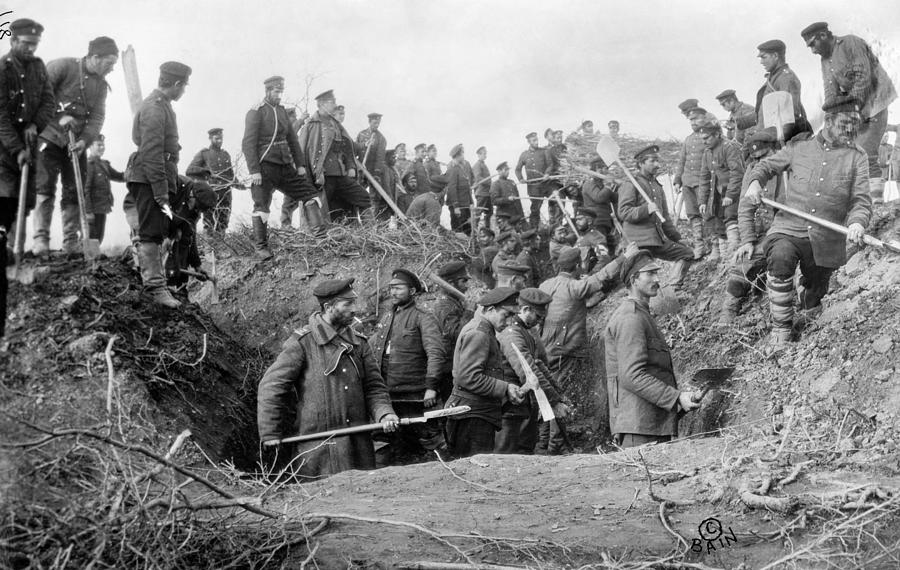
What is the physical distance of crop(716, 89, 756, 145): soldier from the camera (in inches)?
477

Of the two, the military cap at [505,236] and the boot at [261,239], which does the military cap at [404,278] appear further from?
the military cap at [505,236]

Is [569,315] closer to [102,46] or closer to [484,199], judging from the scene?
[102,46]

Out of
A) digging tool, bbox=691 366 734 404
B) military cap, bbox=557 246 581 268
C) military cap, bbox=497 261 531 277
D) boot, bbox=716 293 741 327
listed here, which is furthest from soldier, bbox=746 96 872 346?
military cap, bbox=497 261 531 277

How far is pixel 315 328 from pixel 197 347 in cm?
221

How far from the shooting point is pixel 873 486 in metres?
4.98

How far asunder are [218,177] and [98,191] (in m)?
1.73

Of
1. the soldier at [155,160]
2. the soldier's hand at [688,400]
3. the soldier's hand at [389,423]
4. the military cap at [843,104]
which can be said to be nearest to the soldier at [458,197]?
the military cap at [843,104]

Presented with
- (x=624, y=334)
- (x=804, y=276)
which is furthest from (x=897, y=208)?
(x=624, y=334)

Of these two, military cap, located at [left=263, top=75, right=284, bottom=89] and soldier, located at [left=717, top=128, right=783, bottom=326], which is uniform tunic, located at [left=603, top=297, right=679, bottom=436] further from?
military cap, located at [left=263, top=75, right=284, bottom=89]

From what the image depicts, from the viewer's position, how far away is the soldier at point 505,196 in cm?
1634

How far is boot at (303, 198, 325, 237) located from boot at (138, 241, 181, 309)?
11.2ft

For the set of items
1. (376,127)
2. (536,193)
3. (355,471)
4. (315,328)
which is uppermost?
(376,127)

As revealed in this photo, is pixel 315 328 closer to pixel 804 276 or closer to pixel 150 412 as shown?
pixel 150 412

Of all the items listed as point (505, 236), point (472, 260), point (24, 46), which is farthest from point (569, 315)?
point (24, 46)
